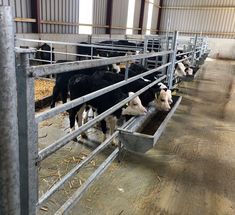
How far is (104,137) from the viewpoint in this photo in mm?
4340

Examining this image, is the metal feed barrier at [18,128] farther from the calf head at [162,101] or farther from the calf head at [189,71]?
the calf head at [189,71]

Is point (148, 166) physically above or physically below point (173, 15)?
below

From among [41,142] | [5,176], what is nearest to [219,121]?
[41,142]

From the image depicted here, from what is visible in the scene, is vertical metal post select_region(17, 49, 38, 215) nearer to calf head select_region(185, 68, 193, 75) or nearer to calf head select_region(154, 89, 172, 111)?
calf head select_region(154, 89, 172, 111)

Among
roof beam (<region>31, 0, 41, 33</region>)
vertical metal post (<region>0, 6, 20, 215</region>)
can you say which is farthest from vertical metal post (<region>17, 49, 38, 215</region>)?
roof beam (<region>31, 0, 41, 33</region>)

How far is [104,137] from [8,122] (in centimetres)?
320

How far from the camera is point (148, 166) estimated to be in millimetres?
3713

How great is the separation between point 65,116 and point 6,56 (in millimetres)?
4230

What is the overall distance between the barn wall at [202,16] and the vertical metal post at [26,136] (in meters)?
25.4

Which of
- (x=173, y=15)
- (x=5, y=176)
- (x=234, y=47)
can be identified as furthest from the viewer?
(x=173, y=15)

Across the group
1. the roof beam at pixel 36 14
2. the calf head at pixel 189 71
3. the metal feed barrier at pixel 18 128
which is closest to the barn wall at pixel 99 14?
the roof beam at pixel 36 14

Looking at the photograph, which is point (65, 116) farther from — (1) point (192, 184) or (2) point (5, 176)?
(2) point (5, 176)

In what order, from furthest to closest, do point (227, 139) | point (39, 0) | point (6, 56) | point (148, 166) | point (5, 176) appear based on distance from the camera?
point (39, 0)
point (227, 139)
point (148, 166)
point (5, 176)
point (6, 56)

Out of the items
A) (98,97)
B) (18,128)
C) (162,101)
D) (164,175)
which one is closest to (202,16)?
(162,101)
